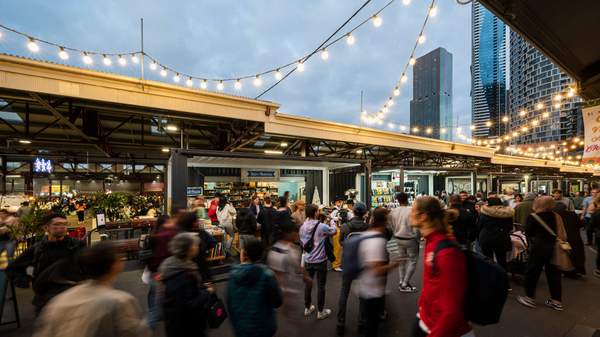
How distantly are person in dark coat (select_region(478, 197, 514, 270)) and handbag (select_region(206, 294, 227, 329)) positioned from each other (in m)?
4.54

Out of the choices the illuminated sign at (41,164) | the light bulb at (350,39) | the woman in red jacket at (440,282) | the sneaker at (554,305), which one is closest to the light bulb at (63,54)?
the light bulb at (350,39)

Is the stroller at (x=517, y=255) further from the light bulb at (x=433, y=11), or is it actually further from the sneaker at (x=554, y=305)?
the light bulb at (x=433, y=11)

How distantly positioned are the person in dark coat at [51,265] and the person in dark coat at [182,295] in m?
0.90

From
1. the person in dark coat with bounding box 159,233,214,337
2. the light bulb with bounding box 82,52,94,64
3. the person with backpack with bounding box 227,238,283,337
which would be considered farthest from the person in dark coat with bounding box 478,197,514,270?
the light bulb with bounding box 82,52,94,64

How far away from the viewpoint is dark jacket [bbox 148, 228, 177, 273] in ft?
9.67

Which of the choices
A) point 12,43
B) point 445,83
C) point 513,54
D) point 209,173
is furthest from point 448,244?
point 513,54

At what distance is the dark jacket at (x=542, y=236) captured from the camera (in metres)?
3.60

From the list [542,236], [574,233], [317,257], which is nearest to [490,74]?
[574,233]

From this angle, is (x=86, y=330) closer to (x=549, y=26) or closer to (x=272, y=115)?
(x=549, y=26)

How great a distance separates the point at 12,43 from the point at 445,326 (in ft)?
24.0

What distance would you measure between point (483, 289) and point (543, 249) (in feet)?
11.1

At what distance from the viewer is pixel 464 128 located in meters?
10.0

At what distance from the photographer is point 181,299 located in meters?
1.95

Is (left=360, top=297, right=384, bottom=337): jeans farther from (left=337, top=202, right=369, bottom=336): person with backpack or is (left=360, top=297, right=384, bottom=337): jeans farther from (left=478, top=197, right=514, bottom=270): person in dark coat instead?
(left=478, top=197, right=514, bottom=270): person in dark coat
